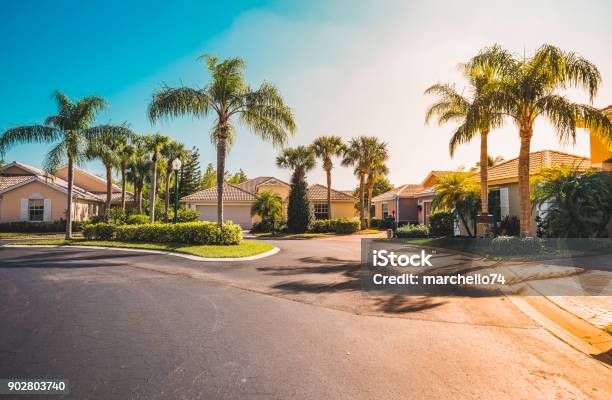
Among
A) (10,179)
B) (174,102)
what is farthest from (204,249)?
(10,179)

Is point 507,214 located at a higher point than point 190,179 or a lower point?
lower

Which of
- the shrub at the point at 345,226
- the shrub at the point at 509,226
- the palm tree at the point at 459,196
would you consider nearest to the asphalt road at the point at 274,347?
the shrub at the point at 509,226

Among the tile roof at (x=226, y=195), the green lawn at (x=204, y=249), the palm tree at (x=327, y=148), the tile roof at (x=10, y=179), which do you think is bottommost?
the green lawn at (x=204, y=249)

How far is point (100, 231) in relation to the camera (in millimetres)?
19391

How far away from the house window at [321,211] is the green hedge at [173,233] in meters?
22.2

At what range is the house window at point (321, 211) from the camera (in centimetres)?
3869

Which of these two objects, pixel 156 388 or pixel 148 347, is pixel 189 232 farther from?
pixel 156 388

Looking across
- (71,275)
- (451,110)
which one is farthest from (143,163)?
(451,110)

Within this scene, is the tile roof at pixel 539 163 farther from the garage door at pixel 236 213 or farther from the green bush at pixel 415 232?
the garage door at pixel 236 213

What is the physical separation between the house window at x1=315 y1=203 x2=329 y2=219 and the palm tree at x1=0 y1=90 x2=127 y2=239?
2322 centimetres

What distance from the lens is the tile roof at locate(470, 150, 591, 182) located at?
17.7 m

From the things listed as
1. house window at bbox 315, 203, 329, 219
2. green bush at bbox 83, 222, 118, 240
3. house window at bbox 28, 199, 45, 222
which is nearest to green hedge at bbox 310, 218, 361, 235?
house window at bbox 315, 203, 329, 219

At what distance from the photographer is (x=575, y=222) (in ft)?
41.7

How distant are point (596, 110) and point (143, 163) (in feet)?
112
